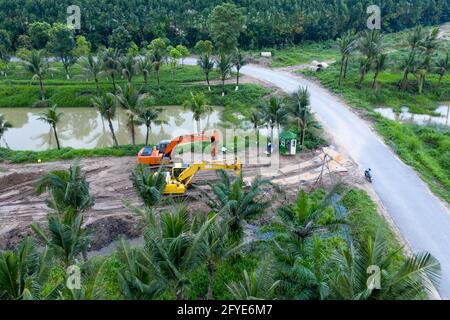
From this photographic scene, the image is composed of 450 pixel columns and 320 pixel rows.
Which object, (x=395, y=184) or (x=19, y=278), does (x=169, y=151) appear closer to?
(x=395, y=184)

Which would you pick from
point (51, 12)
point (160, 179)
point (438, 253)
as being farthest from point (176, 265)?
point (51, 12)

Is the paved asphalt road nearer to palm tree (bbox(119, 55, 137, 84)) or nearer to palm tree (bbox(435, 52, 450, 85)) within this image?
palm tree (bbox(435, 52, 450, 85))

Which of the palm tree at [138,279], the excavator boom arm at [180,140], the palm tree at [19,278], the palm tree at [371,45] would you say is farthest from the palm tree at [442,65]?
the palm tree at [19,278]

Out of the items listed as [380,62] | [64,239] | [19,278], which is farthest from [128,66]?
[19,278]

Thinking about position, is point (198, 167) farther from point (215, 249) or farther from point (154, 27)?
point (154, 27)

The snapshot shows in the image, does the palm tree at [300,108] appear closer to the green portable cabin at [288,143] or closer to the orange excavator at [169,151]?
the green portable cabin at [288,143]

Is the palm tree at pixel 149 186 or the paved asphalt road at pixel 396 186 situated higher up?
the palm tree at pixel 149 186
